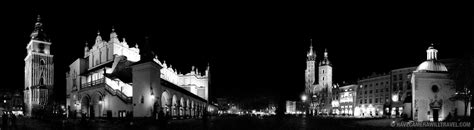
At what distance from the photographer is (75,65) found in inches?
2945

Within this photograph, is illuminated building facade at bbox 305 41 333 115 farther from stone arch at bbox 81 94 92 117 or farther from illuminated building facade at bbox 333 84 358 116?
stone arch at bbox 81 94 92 117

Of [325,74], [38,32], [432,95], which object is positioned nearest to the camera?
[432,95]

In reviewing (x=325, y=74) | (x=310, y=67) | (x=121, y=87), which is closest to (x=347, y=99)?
(x=325, y=74)

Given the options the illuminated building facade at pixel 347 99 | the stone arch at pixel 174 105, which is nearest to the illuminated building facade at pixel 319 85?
the illuminated building facade at pixel 347 99

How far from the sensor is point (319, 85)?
6250 inches

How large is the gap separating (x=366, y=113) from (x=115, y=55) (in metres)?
67.9

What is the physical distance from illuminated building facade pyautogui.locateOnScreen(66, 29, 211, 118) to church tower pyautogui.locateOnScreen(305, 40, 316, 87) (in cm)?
8331

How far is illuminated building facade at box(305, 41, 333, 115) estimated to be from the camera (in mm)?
147125

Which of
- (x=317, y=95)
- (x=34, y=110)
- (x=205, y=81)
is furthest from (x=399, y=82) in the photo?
(x=34, y=110)

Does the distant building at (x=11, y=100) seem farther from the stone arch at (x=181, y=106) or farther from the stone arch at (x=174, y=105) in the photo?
the stone arch at (x=174, y=105)

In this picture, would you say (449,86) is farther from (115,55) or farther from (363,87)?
(363,87)

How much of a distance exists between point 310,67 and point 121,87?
116610 mm

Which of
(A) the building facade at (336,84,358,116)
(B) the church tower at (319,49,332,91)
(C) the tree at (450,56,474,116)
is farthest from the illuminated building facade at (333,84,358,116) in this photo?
(C) the tree at (450,56,474,116)

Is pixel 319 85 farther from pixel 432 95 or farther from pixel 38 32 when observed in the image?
pixel 432 95
